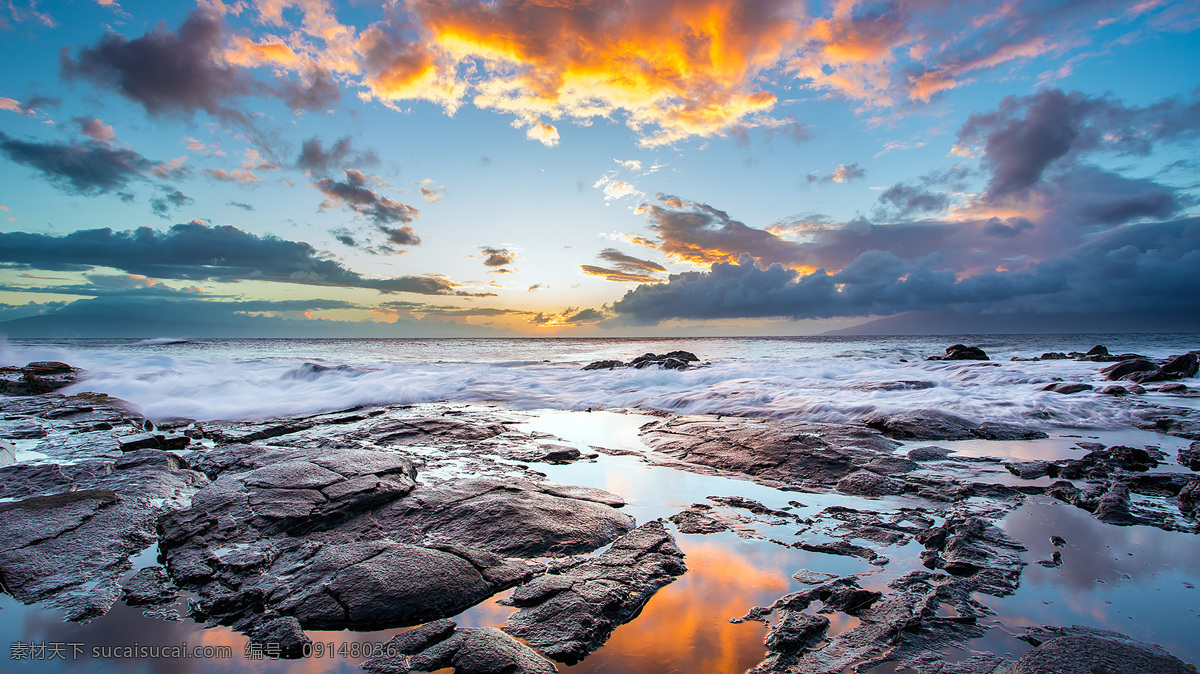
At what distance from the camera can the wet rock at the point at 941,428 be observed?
7.17 m

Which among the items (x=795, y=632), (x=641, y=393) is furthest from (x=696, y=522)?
(x=641, y=393)

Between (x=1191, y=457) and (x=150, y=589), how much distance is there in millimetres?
10617

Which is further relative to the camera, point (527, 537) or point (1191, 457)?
point (1191, 457)

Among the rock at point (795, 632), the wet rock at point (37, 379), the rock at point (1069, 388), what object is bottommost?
the wet rock at point (37, 379)

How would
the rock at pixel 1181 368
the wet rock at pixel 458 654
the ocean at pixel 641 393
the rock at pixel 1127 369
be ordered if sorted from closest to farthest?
the wet rock at pixel 458 654
the ocean at pixel 641 393
the rock at pixel 1181 368
the rock at pixel 1127 369

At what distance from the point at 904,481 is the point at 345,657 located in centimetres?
536

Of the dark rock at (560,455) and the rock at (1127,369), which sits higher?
the rock at (1127,369)

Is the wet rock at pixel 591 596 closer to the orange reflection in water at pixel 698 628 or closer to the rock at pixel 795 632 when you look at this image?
the orange reflection in water at pixel 698 628

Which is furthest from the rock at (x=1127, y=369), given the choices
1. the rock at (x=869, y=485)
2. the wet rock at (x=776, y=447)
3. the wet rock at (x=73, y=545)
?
the wet rock at (x=73, y=545)

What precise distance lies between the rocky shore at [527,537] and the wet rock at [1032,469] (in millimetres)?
40

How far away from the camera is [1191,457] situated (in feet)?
18.6

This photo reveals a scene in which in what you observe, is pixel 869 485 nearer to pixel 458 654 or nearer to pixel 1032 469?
pixel 1032 469

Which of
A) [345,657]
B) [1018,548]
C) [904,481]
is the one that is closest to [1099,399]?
[904,481]

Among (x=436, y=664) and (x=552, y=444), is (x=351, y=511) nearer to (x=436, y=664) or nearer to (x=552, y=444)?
(x=436, y=664)
